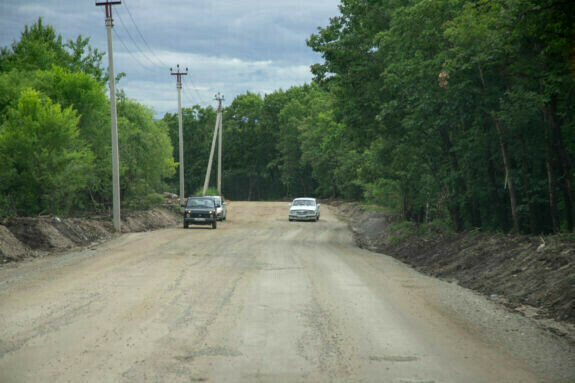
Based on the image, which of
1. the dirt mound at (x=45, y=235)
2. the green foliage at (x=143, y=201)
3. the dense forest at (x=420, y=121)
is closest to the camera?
the dense forest at (x=420, y=121)

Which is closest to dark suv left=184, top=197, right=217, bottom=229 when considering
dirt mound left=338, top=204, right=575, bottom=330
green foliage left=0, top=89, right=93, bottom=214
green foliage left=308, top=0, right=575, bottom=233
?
green foliage left=0, top=89, right=93, bottom=214

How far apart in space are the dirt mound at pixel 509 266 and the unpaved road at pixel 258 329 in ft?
2.19

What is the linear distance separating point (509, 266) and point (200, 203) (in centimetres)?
2344

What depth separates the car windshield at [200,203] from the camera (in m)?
33.2

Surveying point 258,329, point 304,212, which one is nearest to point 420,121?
point 258,329

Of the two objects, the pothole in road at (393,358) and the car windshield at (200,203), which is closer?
the pothole in road at (393,358)

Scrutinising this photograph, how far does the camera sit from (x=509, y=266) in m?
12.5

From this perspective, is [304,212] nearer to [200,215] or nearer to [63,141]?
[200,215]

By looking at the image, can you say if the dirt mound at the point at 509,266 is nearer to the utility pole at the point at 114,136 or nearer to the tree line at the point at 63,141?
the utility pole at the point at 114,136

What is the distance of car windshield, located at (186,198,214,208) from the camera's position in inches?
1309

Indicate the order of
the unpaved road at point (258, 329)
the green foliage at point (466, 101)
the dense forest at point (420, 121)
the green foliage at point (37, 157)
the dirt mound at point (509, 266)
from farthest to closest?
1. the green foliage at point (37, 157)
2. the dense forest at point (420, 121)
3. the green foliage at point (466, 101)
4. the dirt mound at point (509, 266)
5. the unpaved road at point (258, 329)

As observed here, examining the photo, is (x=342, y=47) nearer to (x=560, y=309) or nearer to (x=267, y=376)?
(x=560, y=309)

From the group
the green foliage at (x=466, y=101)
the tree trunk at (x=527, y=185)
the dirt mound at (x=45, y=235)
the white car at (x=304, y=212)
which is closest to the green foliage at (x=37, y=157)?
the dirt mound at (x=45, y=235)

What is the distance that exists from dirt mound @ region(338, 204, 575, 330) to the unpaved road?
2.19 feet
